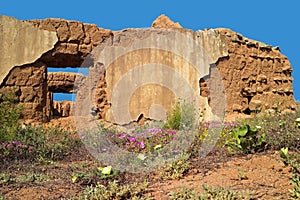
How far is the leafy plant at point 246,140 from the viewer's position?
179 inches

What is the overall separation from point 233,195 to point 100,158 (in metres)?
2.80

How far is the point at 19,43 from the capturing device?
9.50 m

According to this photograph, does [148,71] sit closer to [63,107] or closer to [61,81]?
[61,81]

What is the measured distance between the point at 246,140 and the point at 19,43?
6.81 meters

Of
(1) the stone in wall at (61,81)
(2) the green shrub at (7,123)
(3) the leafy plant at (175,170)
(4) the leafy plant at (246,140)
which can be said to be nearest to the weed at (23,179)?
(3) the leafy plant at (175,170)

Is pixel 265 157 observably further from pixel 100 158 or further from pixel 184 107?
pixel 184 107

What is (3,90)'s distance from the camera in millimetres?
9203

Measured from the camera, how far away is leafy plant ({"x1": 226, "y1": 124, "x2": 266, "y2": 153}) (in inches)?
179

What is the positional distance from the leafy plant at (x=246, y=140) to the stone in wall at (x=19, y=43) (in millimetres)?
6480

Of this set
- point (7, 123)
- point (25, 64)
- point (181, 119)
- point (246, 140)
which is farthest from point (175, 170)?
point (25, 64)

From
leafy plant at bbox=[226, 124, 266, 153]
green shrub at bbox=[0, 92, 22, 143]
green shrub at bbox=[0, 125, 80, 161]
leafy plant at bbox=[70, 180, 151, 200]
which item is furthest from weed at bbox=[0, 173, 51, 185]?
leafy plant at bbox=[226, 124, 266, 153]

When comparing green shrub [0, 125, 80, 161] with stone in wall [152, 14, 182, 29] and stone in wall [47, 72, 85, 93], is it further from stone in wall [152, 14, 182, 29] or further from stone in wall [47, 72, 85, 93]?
stone in wall [47, 72, 85, 93]

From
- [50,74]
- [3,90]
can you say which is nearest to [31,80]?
[3,90]

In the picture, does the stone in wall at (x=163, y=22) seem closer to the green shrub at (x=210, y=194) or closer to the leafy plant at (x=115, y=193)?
the leafy plant at (x=115, y=193)
